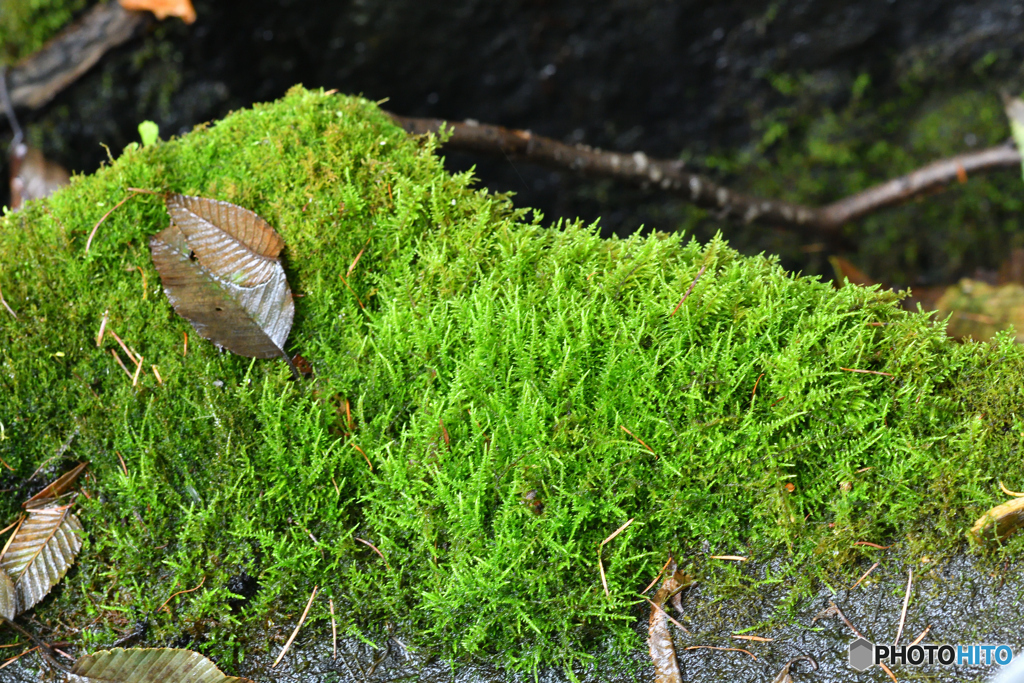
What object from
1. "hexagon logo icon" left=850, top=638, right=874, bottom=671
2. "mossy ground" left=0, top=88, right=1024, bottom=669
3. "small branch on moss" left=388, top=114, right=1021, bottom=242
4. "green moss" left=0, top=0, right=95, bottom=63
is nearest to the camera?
"hexagon logo icon" left=850, top=638, right=874, bottom=671

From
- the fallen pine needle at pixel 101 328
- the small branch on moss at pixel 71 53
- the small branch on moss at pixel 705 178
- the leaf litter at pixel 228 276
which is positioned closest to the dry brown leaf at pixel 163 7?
the small branch on moss at pixel 71 53

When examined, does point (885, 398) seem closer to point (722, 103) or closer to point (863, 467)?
point (863, 467)

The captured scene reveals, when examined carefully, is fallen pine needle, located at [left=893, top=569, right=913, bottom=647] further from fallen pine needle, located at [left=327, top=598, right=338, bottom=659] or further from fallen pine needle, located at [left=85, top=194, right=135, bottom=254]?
fallen pine needle, located at [left=85, top=194, right=135, bottom=254]

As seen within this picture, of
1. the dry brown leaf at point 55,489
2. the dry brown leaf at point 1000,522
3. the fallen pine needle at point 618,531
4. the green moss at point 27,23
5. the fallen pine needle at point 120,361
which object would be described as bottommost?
the dry brown leaf at point 1000,522

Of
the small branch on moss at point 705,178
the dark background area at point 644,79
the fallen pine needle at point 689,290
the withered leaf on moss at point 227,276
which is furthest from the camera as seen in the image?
the dark background area at point 644,79

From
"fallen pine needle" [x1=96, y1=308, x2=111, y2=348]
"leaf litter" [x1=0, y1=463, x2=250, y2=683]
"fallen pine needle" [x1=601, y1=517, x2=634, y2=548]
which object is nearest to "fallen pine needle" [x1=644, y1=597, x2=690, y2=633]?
"fallen pine needle" [x1=601, y1=517, x2=634, y2=548]

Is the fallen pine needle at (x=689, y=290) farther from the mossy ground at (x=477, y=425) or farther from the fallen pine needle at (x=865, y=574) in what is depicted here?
the fallen pine needle at (x=865, y=574)
